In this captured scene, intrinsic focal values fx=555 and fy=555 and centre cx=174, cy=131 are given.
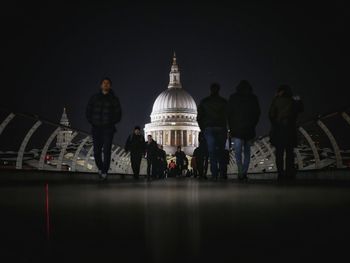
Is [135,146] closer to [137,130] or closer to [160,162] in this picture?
[137,130]

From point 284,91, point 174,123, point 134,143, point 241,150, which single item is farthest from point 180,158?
point 174,123

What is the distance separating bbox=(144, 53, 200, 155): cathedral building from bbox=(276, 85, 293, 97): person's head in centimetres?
10992

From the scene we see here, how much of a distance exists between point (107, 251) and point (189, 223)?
898mm

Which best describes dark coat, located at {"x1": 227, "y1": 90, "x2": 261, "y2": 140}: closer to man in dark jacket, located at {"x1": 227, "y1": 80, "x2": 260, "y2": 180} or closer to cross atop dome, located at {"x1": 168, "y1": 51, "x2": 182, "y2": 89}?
man in dark jacket, located at {"x1": 227, "y1": 80, "x2": 260, "y2": 180}

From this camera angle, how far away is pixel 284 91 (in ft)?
34.1

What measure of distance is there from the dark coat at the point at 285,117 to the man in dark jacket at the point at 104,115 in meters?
3.22

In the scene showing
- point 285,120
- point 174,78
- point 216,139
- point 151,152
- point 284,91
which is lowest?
point 151,152

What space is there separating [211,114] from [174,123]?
115122 mm

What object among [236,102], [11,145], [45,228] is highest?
[236,102]

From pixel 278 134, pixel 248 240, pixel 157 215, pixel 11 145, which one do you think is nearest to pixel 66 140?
pixel 11 145

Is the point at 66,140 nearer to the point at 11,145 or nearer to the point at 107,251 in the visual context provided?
the point at 11,145

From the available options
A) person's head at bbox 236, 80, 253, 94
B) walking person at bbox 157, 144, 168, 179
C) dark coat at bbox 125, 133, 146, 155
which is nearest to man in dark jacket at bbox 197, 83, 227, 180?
person's head at bbox 236, 80, 253, 94

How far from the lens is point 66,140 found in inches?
488

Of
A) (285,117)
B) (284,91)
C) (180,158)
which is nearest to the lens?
(285,117)
